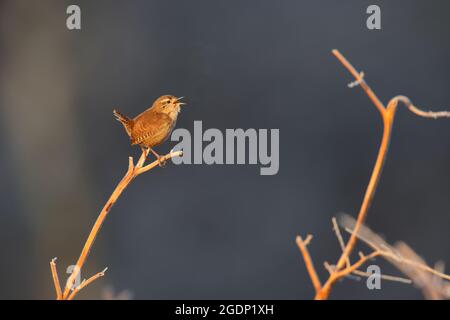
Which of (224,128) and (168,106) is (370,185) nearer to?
(168,106)

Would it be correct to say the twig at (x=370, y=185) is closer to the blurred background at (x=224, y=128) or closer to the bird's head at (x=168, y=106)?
the bird's head at (x=168, y=106)

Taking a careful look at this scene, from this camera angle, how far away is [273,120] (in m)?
5.87

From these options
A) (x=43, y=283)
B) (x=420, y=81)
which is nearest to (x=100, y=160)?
(x=43, y=283)

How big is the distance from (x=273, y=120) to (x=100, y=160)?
135cm

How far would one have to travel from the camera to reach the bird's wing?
Result: 7.65 feet

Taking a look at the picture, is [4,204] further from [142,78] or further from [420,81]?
[420,81]

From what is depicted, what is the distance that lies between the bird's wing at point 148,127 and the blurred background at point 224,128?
2.91 metres

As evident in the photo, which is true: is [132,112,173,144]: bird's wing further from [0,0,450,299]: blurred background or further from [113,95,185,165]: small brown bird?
[0,0,450,299]: blurred background

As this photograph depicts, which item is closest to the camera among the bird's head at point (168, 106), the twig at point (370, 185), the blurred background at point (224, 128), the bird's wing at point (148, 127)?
the twig at point (370, 185)

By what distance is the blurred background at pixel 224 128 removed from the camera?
5.55 m

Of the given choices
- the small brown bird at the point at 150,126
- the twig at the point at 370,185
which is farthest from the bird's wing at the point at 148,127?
the twig at the point at 370,185

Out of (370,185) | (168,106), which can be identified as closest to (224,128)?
(168,106)

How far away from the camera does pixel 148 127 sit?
233 centimetres

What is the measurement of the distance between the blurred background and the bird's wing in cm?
291
